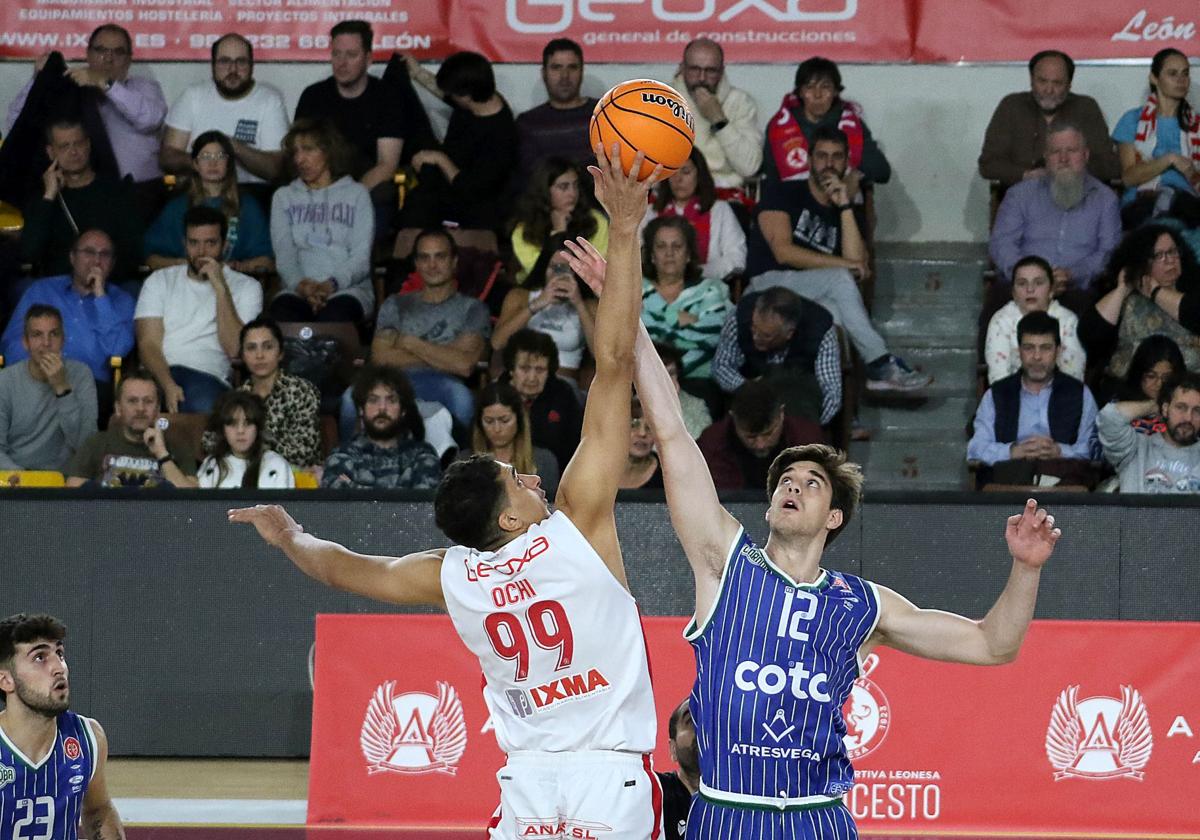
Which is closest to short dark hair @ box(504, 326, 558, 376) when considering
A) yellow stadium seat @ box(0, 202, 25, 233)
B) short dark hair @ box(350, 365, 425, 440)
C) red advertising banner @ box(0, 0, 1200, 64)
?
short dark hair @ box(350, 365, 425, 440)

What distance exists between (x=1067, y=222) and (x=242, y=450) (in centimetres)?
524

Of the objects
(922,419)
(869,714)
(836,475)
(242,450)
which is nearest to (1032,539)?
(836,475)

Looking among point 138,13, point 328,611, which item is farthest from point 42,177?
point 328,611

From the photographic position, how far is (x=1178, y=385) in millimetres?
8703

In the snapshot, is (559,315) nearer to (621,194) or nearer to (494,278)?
(494,278)

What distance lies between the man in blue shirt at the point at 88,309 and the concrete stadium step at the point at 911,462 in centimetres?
465

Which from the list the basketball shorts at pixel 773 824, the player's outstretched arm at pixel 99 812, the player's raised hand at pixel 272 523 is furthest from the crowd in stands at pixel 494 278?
the basketball shorts at pixel 773 824

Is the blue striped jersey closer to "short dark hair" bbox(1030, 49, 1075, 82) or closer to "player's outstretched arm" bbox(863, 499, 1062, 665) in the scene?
"player's outstretched arm" bbox(863, 499, 1062, 665)

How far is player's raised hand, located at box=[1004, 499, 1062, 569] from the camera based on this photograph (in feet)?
15.0

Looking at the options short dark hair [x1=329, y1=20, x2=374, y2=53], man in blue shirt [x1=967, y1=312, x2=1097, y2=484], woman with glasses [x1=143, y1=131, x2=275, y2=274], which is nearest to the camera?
man in blue shirt [x1=967, y1=312, x2=1097, y2=484]

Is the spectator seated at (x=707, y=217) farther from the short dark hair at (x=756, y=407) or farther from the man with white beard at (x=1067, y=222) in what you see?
the short dark hair at (x=756, y=407)

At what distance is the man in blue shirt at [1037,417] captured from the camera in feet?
30.0

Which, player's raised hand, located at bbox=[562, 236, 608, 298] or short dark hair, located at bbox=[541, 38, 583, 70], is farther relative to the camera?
short dark hair, located at bbox=[541, 38, 583, 70]

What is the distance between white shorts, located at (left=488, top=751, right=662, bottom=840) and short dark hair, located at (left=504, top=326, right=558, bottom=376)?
5.03m
